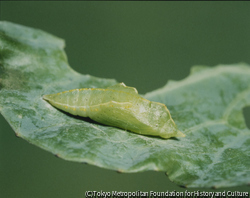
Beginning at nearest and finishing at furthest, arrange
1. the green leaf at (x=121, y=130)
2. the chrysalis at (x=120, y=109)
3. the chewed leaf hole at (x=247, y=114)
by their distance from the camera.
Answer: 1. the green leaf at (x=121, y=130)
2. the chrysalis at (x=120, y=109)
3. the chewed leaf hole at (x=247, y=114)

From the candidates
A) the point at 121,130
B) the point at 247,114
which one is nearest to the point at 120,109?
the point at 121,130

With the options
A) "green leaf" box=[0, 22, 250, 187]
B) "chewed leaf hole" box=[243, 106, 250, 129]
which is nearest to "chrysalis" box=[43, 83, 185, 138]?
"green leaf" box=[0, 22, 250, 187]

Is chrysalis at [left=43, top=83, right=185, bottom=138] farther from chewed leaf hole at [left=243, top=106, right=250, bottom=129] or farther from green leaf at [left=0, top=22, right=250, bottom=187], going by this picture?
chewed leaf hole at [left=243, top=106, right=250, bottom=129]

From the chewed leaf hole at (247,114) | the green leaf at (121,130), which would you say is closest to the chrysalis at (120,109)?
the green leaf at (121,130)

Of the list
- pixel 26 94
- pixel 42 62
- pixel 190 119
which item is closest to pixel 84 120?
pixel 26 94

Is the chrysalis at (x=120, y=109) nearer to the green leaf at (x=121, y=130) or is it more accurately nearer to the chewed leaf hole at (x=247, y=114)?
the green leaf at (x=121, y=130)

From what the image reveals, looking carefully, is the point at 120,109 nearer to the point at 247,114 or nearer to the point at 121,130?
the point at 121,130
